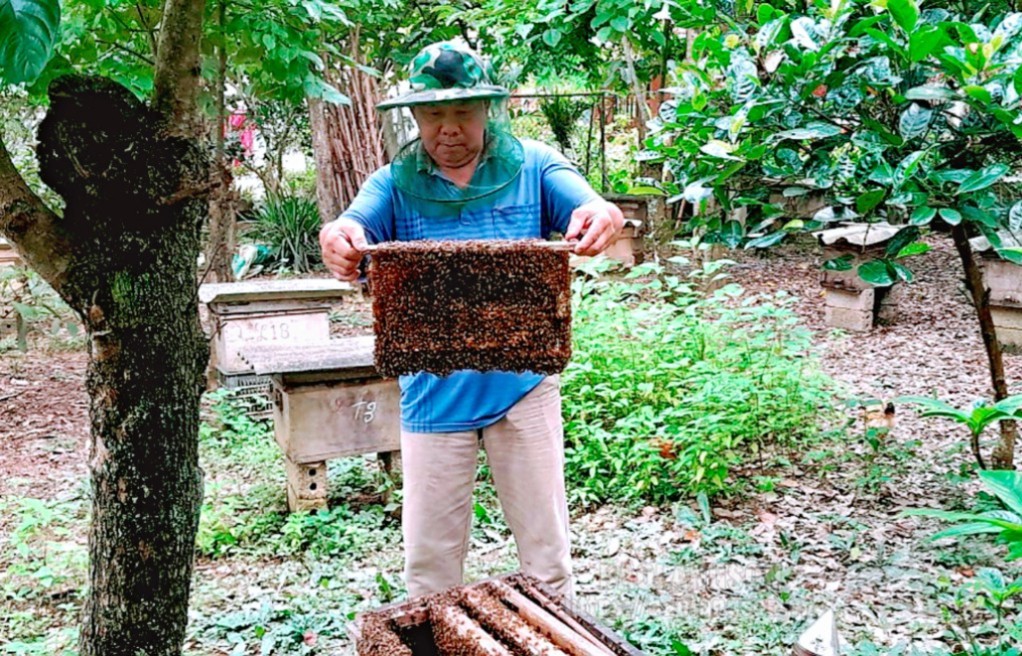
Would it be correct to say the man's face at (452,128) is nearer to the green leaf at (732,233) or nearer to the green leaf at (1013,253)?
the green leaf at (732,233)

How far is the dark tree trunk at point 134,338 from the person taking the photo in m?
1.66

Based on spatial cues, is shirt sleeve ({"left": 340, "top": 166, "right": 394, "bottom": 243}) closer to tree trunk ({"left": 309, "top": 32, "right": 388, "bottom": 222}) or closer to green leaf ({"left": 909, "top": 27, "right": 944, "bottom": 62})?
green leaf ({"left": 909, "top": 27, "right": 944, "bottom": 62})

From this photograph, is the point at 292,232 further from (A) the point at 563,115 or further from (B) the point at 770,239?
(B) the point at 770,239

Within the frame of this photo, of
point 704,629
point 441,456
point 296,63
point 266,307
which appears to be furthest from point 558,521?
point 266,307

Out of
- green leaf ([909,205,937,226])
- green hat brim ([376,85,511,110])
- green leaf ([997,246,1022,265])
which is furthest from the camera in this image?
green leaf ([909,205,937,226])

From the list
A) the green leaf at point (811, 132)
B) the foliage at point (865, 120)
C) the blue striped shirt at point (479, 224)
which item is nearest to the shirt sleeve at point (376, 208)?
the blue striped shirt at point (479, 224)

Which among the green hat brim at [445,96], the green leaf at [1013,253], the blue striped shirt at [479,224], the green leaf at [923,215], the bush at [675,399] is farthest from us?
the bush at [675,399]

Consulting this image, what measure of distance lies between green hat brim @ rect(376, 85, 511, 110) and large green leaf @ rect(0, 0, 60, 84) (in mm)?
726

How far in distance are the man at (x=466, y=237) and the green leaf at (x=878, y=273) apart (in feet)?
3.71

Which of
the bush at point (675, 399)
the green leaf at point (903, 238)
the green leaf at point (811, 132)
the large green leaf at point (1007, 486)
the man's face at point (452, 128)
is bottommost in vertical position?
the bush at point (675, 399)

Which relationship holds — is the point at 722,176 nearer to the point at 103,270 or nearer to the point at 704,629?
the point at 704,629

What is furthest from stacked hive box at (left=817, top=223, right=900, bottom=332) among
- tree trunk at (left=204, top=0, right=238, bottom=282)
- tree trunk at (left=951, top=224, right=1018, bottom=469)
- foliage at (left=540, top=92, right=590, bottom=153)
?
foliage at (left=540, top=92, right=590, bottom=153)

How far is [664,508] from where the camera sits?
11.5ft

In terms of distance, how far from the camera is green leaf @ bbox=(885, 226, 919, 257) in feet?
8.29
